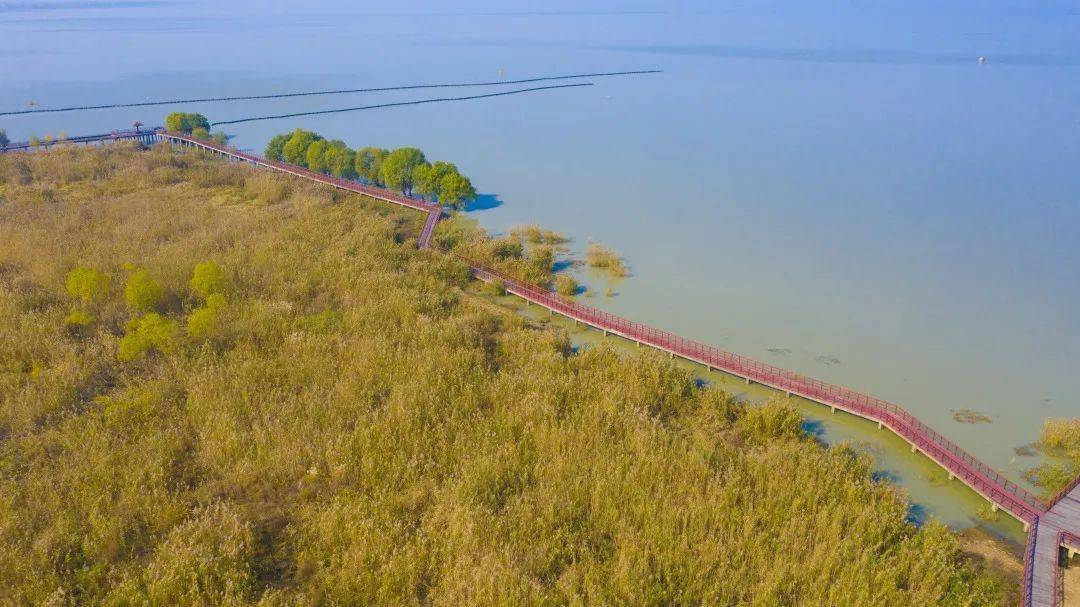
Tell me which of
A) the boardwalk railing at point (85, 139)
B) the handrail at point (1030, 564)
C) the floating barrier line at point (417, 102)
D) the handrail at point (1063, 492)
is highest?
the floating barrier line at point (417, 102)

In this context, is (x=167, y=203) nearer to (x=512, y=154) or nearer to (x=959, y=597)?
(x=512, y=154)

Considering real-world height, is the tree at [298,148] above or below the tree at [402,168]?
above

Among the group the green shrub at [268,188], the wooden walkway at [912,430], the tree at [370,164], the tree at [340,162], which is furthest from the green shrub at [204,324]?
the tree at [340,162]

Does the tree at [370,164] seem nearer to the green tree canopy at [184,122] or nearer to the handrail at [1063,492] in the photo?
the green tree canopy at [184,122]

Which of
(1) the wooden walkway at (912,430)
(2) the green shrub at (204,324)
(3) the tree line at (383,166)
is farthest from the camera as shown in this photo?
(3) the tree line at (383,166)

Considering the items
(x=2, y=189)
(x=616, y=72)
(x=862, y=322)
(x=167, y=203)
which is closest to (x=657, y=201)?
(x=862, y=322)
